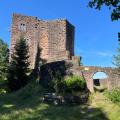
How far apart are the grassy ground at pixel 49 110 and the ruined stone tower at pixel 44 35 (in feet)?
60.9

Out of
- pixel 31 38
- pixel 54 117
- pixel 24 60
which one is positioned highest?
pixel 31 38

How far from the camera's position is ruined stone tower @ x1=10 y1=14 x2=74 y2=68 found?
199 feet

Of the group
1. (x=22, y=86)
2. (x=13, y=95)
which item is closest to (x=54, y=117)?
(x=13, y=95)

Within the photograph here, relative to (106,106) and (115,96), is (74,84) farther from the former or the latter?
(106,106)

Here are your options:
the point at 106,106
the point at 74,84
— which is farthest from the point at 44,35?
the point at 106,106

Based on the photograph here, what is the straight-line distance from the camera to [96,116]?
1270 inches

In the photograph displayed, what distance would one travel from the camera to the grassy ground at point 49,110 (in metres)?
30.1

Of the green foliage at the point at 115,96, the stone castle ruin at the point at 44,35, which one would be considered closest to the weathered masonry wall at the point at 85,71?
the green foliage at the point at 115,96

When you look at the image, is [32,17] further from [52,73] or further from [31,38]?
[52,73]

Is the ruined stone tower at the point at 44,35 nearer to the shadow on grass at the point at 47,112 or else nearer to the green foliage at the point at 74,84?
the green foliage at the point at 74,84

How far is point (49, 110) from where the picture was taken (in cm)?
3394

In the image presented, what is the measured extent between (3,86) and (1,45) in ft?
84.0

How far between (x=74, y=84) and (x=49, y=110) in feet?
27.0

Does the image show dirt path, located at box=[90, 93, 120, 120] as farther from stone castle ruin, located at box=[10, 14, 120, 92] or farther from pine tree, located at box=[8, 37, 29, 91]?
stone castle ruin, located at box=[10, 14, 120, 92]
